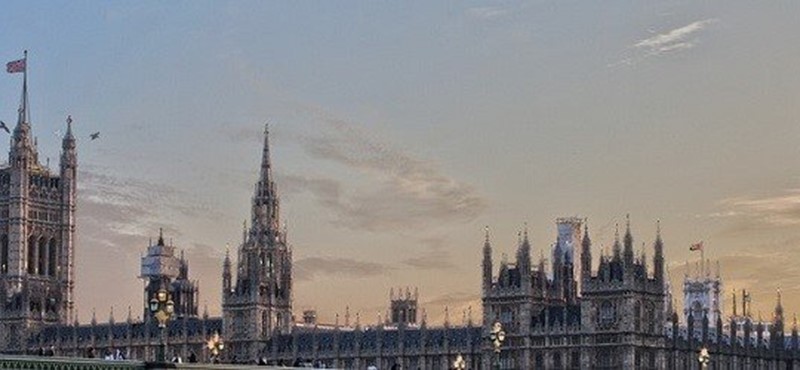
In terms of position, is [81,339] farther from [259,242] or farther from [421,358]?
[421,358]

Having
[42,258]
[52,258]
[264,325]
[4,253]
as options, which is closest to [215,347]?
[264,325]

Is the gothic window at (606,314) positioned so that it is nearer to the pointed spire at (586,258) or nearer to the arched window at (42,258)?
the pointed spire at (586,258)

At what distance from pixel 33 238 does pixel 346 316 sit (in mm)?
29172

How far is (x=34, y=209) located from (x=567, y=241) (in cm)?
4745

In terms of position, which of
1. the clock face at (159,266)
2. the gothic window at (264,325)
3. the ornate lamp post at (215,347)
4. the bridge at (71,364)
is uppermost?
the clock face at (159,266)

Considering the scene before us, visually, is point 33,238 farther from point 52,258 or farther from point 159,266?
point 159,266

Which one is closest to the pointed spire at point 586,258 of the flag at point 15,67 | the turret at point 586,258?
the turret at point 586,258

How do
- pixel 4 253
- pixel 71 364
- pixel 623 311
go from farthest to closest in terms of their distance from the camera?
pixel 4 253
pixel 623 311
pixel 71 364

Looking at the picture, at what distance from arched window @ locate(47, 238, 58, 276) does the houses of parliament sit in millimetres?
126

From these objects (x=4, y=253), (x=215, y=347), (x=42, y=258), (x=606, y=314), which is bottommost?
(x=215, y=347)

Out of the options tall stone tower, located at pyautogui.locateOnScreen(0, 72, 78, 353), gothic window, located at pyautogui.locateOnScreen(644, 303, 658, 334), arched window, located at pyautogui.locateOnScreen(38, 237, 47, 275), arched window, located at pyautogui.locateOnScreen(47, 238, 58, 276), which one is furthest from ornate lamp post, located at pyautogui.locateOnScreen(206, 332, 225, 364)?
arched window, located at pyautogui.locateOnScreen(47, 238, 58, 276)

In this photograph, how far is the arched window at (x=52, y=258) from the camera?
18500cm

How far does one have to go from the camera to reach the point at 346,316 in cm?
17800

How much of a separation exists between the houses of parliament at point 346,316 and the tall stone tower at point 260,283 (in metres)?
0.11
